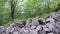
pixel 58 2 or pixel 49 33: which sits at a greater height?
pixel 58 2

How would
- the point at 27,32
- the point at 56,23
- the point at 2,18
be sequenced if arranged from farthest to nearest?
the point at 2,18 < the point at 56,23 < the point at 27,32

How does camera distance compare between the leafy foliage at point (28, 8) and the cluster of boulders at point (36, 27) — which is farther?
the leafy foliage at point (28, 8)

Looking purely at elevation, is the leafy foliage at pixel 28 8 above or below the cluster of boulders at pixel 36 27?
above

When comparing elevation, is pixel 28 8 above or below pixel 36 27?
above

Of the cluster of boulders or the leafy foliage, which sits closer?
the cluster of boulders

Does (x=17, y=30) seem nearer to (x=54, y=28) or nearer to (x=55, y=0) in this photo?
(x=54, y=28)

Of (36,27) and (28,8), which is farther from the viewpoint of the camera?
(28,8)

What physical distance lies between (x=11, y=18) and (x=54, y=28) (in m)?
1.01

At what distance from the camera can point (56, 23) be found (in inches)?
69.4

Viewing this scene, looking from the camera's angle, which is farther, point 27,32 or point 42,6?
point 42,6

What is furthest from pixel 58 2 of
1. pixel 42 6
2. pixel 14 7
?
pixel 14 7

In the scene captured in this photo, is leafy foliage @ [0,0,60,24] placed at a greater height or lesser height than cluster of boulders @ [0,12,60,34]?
greater

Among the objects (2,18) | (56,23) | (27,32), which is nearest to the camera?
(27,32)

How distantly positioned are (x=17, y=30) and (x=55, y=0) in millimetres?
1171
